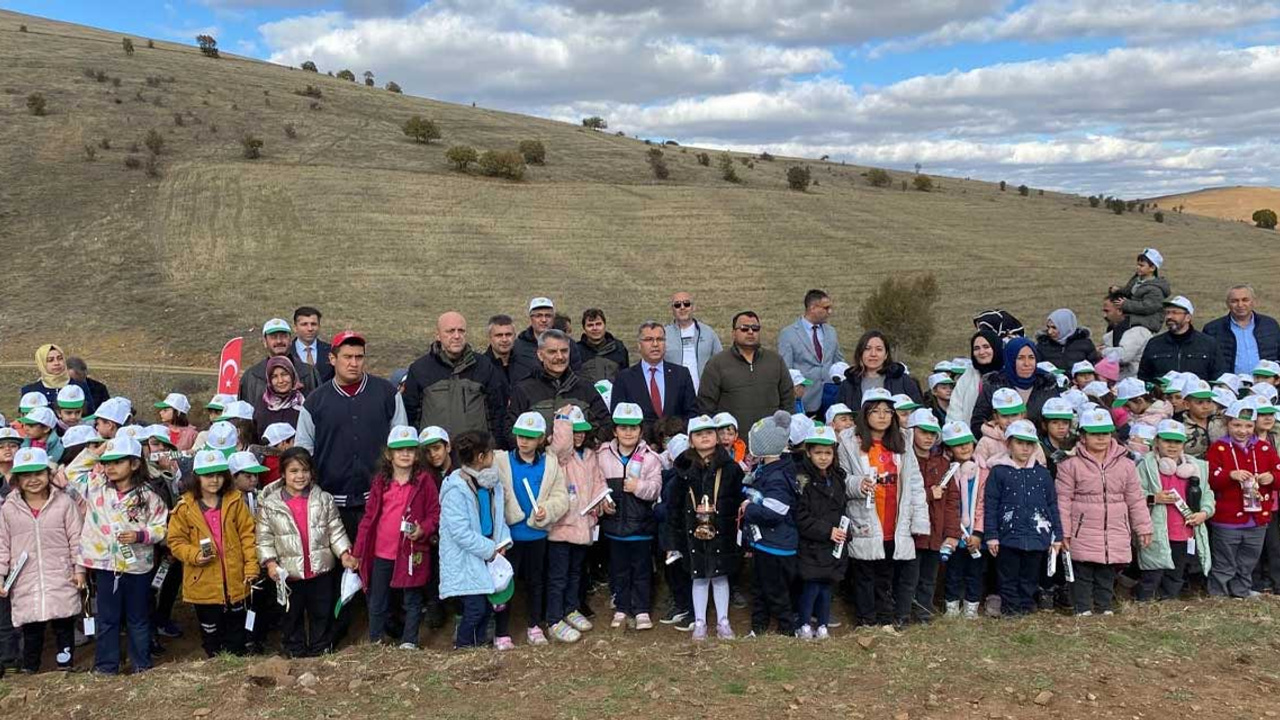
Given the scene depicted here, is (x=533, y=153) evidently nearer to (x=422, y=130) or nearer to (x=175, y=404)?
(x=422, y=130)

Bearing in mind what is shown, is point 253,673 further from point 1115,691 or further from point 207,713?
point 1115,691

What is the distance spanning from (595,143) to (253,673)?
5894 centimetres

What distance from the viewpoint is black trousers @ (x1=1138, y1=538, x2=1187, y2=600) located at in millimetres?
6562

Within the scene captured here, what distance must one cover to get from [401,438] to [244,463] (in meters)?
1.21

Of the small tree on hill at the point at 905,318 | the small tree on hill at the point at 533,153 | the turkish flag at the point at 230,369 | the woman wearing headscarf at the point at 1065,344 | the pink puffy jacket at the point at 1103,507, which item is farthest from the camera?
the small tree on hill at the point at 533,153

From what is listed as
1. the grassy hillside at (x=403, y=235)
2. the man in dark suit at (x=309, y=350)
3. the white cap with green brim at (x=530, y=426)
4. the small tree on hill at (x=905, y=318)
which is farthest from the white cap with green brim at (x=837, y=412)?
the small tree on hill at (x=905, y=318)

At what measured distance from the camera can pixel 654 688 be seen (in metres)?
4.64

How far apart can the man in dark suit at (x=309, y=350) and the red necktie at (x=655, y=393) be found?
10.1 feet

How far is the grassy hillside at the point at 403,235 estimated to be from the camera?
88.7 feet

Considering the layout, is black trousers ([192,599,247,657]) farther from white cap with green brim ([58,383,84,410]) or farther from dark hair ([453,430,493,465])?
white cap with green brim ([58,383,84,410])

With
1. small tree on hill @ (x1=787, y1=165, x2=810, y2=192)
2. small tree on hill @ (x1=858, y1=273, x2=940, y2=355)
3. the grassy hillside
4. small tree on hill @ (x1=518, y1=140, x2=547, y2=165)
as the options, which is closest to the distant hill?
the grassy hillside

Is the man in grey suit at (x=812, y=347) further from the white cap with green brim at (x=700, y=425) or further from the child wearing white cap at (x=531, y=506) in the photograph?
the child wearing white cap at (x=531, y=506)

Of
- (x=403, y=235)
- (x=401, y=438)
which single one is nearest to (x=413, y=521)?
(x=401, y=438)

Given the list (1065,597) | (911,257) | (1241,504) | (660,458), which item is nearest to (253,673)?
(660,458)
